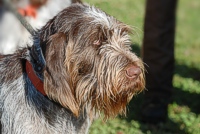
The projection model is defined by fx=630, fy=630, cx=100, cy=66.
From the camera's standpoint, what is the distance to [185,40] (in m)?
14.0

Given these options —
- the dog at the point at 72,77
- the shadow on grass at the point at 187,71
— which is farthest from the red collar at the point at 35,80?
the shadow on grass at the point at 187,71

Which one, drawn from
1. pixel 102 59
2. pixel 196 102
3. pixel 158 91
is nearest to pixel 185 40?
pixel 196 102

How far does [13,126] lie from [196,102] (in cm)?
413

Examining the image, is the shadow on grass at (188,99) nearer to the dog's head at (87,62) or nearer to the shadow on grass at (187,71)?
the shadow on grass at (187,71)

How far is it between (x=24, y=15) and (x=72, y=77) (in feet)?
11.4

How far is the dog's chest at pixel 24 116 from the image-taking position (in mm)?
4547

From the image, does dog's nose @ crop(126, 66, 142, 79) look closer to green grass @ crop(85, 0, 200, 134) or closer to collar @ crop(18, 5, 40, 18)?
green grass @ crop(85, 0, 200, 134)

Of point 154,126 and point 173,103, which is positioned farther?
point 173,103

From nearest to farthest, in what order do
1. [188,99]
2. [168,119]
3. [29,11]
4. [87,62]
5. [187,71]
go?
[87,62], [168,119], [29,11], [188,99], [187,71]

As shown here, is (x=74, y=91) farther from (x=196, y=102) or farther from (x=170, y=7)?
(x=196, y=102)

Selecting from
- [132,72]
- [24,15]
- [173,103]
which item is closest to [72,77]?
[132,72]

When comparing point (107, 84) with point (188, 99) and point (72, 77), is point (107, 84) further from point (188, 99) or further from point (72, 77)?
point (188, 99)

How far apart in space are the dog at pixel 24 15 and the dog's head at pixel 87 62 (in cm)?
305

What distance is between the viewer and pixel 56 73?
14.2ft
